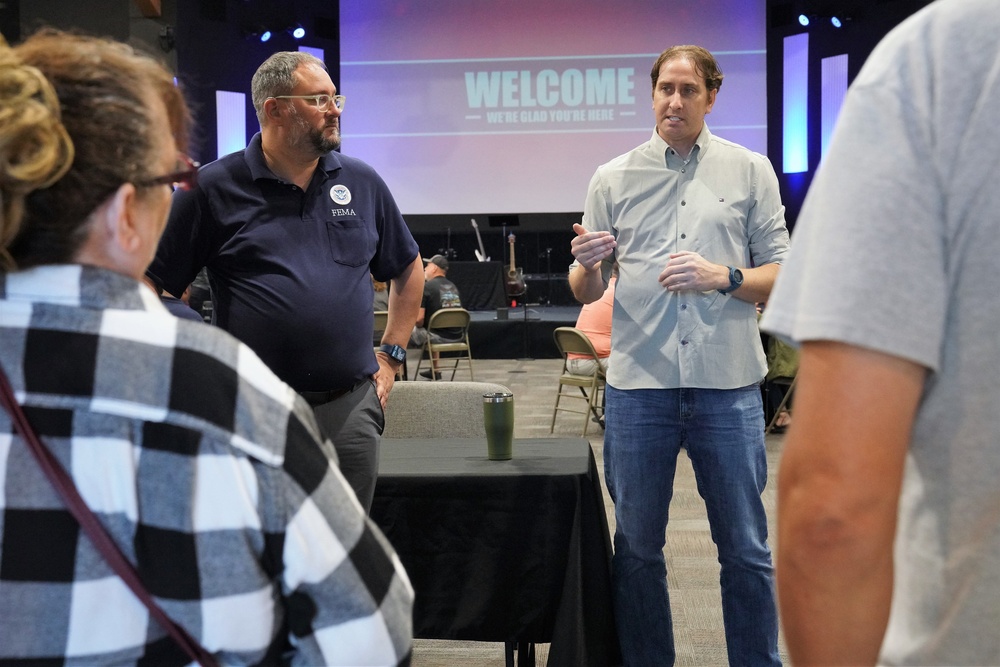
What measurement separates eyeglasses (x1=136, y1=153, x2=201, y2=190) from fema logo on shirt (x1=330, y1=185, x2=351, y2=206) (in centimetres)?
139

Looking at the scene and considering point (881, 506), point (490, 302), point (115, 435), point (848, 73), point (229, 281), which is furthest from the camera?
point (490, 302)

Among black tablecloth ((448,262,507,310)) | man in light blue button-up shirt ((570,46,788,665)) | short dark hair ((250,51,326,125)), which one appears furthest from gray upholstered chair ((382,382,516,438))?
black tablecloth ((448,262,507,310))

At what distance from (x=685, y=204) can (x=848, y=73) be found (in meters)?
9.48

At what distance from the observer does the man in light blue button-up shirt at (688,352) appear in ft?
7.18

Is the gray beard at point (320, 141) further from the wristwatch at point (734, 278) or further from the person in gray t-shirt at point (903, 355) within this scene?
the person in gray t-shirt at point (903, 355)

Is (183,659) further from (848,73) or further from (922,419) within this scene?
(848,73)

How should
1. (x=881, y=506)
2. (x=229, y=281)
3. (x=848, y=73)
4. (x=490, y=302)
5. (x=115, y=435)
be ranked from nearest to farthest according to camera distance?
1. (x=881, y=506)
2. (x=115, y=435)
3. (x=229, y=281)
4. (x=848, y=73)
5. (x=490, y=302)

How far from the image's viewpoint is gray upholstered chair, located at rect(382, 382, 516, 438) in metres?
2.82

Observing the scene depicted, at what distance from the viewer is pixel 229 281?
7.23 ft

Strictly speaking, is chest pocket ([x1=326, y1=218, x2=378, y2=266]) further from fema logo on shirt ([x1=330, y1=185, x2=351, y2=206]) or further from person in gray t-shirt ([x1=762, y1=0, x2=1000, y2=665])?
person in gray t-shirt ([x1=762, y1=0, x2=1000, y2=665])

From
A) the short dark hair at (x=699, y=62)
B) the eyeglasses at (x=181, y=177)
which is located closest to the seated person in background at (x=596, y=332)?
the short dark hair at (x=699, y=62)

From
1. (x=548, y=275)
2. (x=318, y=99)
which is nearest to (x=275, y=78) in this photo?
(x=318, y=99)

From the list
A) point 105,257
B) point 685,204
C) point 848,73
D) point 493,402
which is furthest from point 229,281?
point 848,73

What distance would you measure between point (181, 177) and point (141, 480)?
29 centimetres
